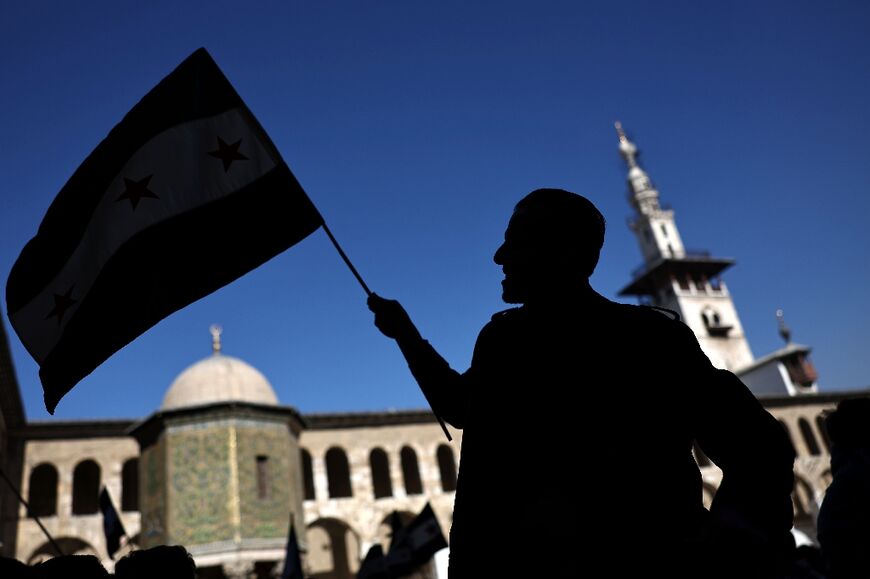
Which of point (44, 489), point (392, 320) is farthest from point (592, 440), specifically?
point (44, 489)

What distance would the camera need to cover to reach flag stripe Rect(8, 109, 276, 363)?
3453 mm

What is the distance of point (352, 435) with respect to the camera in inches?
1032

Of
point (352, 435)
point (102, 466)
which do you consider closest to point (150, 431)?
point (102, 466)

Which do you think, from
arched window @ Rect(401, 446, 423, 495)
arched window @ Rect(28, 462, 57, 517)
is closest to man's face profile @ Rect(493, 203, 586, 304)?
arched window @ Rect(28, 462, 57, 517)

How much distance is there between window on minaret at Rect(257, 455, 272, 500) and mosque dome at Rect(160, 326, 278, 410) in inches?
59.1

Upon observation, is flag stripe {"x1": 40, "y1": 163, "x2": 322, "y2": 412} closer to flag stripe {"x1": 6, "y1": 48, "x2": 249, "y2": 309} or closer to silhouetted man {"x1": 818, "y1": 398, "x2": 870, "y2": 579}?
flag stripe {"x1": 6, "y1": 48, "x2": 249, "y2": 309}

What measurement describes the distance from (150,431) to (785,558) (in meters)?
18.5

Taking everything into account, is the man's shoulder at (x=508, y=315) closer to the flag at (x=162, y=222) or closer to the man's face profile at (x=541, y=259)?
the man's face profile at (x=541, y=259)

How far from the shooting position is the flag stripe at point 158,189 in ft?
11.3

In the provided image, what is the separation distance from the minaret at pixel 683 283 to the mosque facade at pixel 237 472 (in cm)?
450

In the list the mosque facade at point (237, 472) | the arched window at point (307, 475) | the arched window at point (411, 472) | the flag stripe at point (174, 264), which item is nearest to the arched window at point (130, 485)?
the mosque facade at point (237, 472)

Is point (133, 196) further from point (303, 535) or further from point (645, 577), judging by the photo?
point (303, 535)

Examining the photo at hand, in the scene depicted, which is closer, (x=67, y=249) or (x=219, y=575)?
(x=67, y=249)

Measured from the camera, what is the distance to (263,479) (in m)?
17.2
